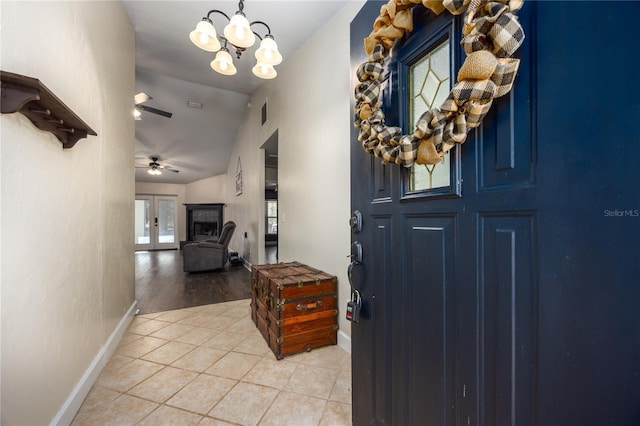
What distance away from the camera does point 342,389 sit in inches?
63.6

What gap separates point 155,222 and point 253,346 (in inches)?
346

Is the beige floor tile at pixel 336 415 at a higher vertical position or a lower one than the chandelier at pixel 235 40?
lower

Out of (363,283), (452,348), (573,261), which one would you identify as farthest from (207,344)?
(573,261)

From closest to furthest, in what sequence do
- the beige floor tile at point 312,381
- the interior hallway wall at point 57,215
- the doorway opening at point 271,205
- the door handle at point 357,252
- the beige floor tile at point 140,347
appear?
the interior hallway wall at point 57,215 → the door handle at point 357,252 → the beige floor tile at point 312,381 → the beige floor tile at point 140,347 → the doorway opening at point 271,205

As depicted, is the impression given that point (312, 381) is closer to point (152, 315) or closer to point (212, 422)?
point (212, 422)

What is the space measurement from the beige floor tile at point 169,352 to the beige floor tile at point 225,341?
0.15 m

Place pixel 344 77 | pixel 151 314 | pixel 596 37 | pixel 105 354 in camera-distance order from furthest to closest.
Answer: pixel 151 314
pixel 344 77
pixel 105 354
pixel 596 37

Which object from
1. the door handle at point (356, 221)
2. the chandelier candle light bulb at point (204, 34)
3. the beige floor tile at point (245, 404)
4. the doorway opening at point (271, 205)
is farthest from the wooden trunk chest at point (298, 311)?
the doorway opening at point (271, 205)

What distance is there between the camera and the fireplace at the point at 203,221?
8559 mm

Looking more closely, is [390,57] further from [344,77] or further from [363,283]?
[344,77]

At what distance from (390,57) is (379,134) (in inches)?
13.9

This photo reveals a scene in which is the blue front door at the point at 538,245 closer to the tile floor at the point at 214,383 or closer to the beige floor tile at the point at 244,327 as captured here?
the tile floor at the point at 214,383

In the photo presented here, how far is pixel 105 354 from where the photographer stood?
185 centimetres

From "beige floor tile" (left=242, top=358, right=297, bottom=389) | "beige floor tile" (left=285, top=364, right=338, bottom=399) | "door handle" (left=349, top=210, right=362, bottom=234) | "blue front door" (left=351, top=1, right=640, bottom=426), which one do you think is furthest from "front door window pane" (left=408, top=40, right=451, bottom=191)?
"beige floor tile" (left=242, top=358, right=297, bottom=389)
